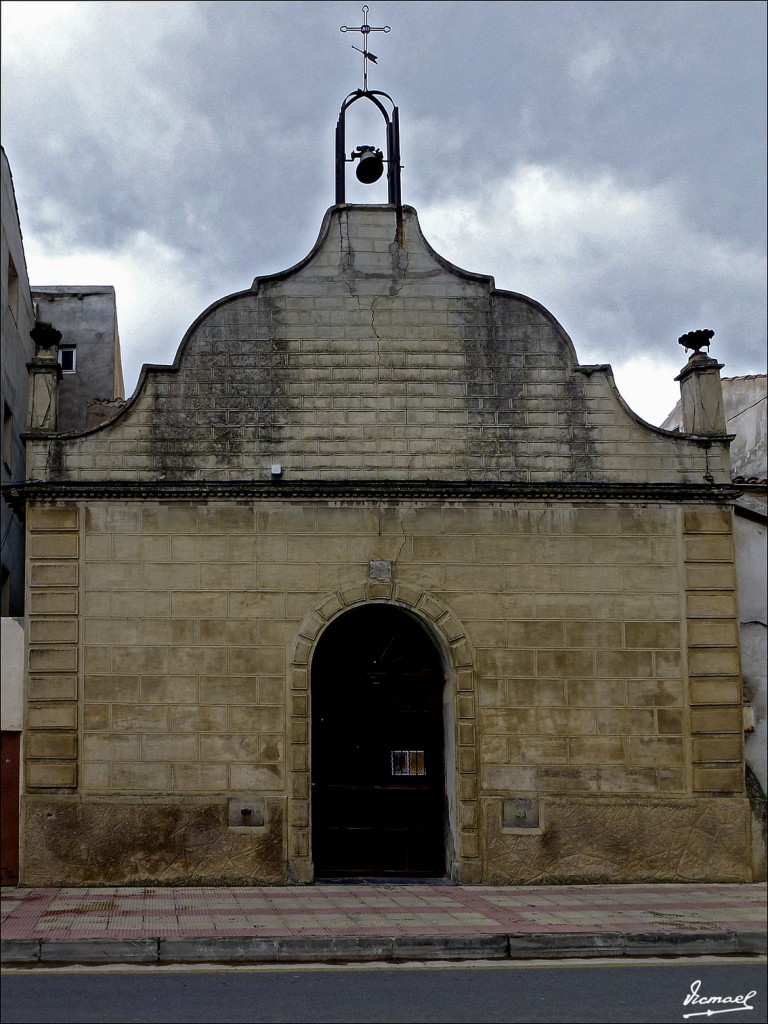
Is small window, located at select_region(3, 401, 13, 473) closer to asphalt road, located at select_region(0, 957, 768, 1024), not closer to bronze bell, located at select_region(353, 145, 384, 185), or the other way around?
bronze bell, located at select_region(353, 145, 384, 185)

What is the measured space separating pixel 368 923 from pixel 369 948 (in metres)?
0.99

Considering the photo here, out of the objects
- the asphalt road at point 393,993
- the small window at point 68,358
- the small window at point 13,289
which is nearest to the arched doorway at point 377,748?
the asphalt road at point 393,993

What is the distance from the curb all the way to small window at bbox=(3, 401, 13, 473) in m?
9.81

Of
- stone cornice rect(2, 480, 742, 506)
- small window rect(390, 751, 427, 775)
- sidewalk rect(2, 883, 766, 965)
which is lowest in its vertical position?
sidewalk rect(2, 883, 766, 965)

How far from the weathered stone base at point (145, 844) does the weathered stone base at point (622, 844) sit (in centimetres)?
288

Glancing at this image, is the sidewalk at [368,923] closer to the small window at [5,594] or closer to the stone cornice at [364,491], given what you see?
the stone cornice at [364,491]

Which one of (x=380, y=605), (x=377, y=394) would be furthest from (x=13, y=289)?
(x=380, y=605)

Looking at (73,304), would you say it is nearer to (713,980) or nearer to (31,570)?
(31,570)

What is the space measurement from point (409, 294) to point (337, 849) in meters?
7.56

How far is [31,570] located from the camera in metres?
15.6

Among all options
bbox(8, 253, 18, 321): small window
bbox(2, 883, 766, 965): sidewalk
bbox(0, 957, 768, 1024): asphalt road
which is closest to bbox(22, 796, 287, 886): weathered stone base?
bbox(2, 883, 766, 965): sidewalk

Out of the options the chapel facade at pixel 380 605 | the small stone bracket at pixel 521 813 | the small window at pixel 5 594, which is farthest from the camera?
the small window at pixel 5 594

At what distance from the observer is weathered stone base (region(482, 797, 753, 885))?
15.5 m

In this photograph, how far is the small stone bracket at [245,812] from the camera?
602 inches
